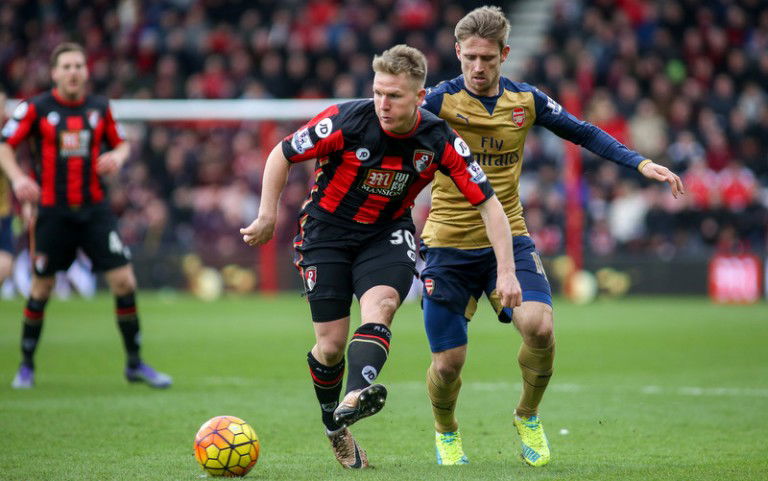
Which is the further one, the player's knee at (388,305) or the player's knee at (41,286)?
the player's knee at (41,286)

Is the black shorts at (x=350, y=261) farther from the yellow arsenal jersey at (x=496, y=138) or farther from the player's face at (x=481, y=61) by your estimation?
the player's face at (x=481, y=61)

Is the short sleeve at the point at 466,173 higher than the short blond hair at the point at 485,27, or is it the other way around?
the short blond hair at the point at 485,27

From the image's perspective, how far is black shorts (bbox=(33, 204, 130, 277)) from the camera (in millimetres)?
9469

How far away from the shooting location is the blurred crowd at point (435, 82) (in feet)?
67.5

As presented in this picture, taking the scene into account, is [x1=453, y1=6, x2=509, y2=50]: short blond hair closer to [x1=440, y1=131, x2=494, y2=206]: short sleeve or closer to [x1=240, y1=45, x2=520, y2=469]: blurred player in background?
[x1=240, y1=45, x2=520, y2=469]: blurred player in background

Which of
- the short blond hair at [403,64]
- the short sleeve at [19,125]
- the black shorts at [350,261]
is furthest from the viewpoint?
the short sleeve at [19,125]

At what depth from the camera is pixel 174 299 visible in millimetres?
20641

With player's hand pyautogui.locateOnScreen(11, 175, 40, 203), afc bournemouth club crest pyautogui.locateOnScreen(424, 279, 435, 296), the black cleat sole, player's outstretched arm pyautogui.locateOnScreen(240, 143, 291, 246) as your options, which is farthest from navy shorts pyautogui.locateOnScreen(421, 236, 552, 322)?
player's hand pyautogui.locateOnScreen(11, 175, 40, 203)

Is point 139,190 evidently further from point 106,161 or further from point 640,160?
point 640,160

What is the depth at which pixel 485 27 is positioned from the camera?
6238mm

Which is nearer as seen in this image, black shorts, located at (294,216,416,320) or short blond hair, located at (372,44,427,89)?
short blond hair, located at (372,44,427,89)

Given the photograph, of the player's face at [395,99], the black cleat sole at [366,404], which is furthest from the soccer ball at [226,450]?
the player's face at [395,99]

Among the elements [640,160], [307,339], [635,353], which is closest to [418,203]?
[307,339]

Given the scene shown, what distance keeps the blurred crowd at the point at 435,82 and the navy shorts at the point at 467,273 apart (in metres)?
14.2
